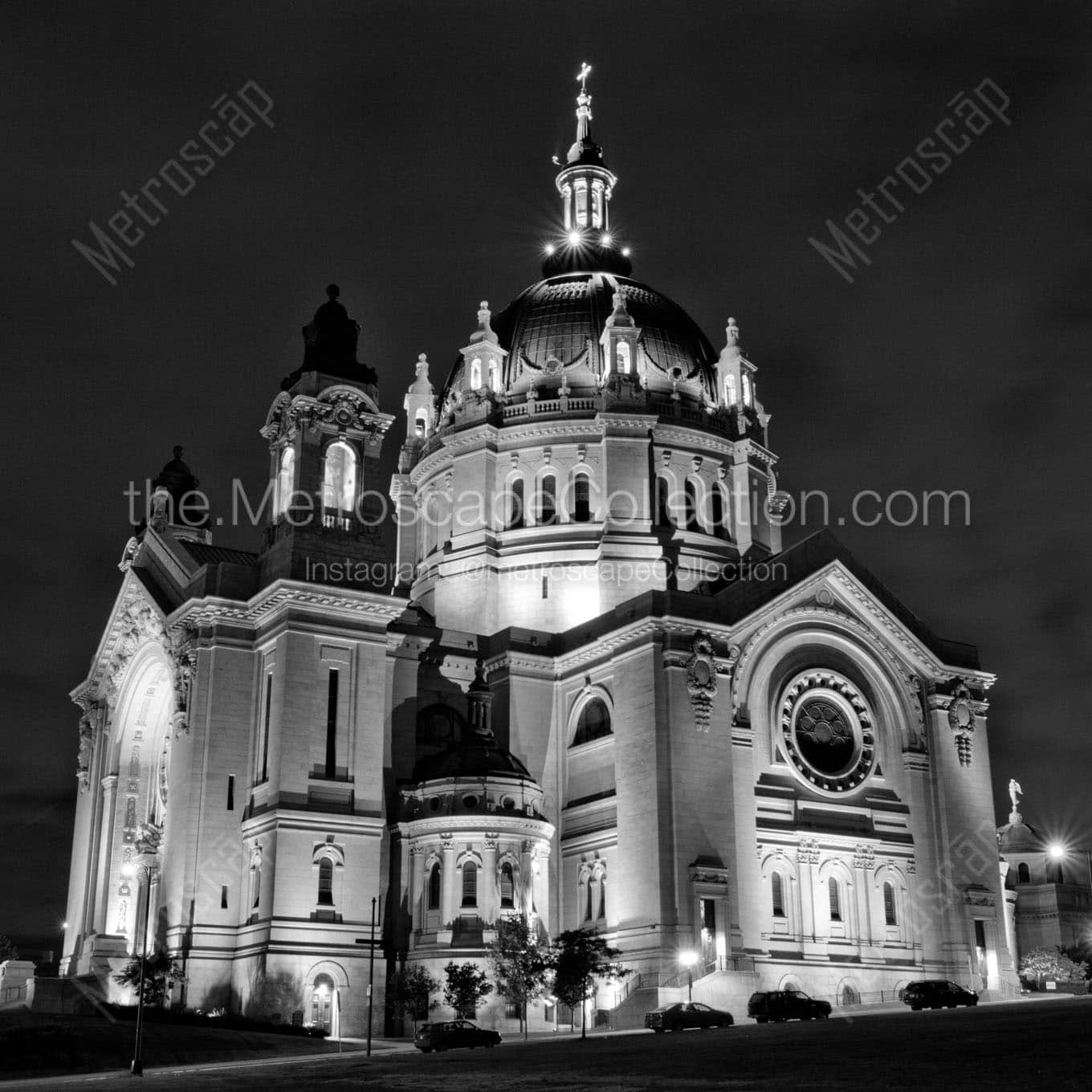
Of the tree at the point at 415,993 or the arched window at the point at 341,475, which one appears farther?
the arched window at the point at 341,475

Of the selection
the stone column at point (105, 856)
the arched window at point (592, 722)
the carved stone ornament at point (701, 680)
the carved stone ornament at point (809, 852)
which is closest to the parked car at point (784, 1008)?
the carved stone ornament at point (701, 680)

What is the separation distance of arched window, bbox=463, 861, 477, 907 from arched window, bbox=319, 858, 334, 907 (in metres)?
5.44

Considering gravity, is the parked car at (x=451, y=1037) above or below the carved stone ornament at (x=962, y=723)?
below

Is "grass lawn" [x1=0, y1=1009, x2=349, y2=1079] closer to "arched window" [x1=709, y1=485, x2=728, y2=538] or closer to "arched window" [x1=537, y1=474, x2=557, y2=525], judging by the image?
"arched window" [x1=537, y1=474, x2=557, y2=525]

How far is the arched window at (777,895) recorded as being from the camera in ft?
214

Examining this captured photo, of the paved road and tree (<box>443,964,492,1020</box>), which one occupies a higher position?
tree (<box>443,964,492,1020</box>)

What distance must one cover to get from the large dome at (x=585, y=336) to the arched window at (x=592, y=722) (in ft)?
72.0

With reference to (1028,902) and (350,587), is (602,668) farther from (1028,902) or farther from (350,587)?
(1028,902)

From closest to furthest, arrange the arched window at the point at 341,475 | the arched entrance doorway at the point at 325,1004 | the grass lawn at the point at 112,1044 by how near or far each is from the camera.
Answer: the grass lawn at the point at 112,1044, the arched entrance doorway at the point at 325,1004, the arched window at the point at 341,475

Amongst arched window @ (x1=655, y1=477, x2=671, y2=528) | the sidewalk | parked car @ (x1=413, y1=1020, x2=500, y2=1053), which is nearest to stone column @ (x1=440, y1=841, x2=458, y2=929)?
the sidewalk

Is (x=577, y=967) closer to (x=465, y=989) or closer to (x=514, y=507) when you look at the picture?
(x=465, y=989)

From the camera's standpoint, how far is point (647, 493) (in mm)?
80625

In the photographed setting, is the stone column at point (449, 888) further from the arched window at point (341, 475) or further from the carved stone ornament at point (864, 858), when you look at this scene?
the carved stone ornament at point (864, 858)

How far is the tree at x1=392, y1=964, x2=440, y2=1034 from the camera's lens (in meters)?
57.7
